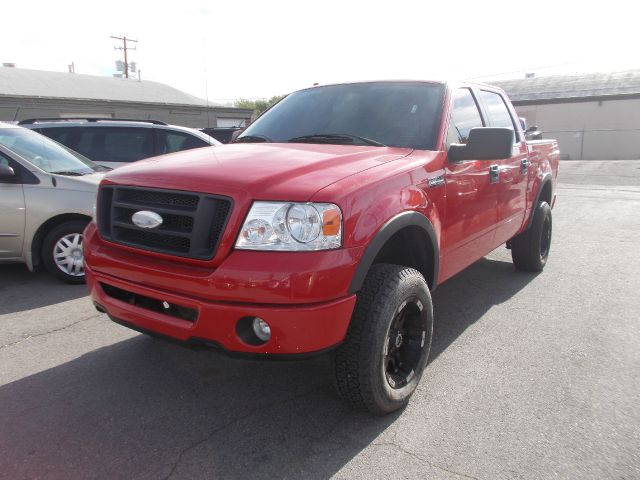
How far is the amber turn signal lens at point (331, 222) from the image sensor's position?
94.0 inches

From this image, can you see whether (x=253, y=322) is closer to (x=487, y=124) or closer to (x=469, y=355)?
(x=469, y=355)

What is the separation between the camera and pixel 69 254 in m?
5.31

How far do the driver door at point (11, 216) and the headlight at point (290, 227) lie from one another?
372 cm

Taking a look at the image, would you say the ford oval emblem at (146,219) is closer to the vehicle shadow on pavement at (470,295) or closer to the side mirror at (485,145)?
the side mirror at (485,145)

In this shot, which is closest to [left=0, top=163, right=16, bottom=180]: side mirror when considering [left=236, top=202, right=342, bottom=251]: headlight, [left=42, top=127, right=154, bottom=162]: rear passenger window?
[left=42, top=127, right=154, bottom=162]: rear passenger window

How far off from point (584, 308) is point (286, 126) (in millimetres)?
3110

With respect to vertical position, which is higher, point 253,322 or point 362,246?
point 362,246

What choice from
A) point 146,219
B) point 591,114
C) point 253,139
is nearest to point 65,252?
point 253,139

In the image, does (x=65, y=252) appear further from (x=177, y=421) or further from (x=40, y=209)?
(x=177, y=421)

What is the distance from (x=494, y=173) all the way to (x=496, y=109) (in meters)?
1.10

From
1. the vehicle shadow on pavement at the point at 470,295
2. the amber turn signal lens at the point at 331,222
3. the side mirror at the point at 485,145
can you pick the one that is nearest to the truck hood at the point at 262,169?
the amber turn signal lens at the point at 331,222

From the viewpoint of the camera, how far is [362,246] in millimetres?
2508

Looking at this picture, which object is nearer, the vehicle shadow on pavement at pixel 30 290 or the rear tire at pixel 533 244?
the vehicle shadow on pavement at pixel 30 290

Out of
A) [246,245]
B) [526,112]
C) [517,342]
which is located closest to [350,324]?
[246,245]
